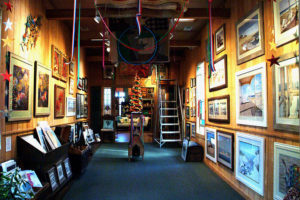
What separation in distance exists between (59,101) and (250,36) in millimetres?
3819

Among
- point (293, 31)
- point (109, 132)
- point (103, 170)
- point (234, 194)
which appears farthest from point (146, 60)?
point (109, 132)

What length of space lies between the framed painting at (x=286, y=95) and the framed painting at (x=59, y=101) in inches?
152

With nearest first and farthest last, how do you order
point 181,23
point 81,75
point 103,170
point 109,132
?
point 103,170 < point 181,23 < point 81,75 < point 109,132

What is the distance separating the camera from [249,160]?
3080 millimetres

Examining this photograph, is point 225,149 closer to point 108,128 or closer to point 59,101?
point 59,101

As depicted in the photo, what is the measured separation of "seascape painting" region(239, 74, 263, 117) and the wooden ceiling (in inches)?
50.3

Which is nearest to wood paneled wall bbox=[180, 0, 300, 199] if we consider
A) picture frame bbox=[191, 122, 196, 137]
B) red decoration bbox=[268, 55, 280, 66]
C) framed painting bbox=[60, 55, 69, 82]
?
red decoration bbox=[268, 55, 280, 66]

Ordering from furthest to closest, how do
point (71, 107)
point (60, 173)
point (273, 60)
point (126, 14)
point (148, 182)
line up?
point (71, 107) < point (148, 182) < point (60, 173) < point (126, 14) < point (273, 60)

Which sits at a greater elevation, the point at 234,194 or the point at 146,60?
the point at 146,60

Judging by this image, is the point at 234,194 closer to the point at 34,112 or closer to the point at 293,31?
the point at 293,31

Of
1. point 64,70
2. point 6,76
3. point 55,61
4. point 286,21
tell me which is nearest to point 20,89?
point 6,76

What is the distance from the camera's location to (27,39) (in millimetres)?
3113

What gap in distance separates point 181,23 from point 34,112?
3785 mm

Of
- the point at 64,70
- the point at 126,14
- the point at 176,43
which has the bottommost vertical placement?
the point at 64,70
